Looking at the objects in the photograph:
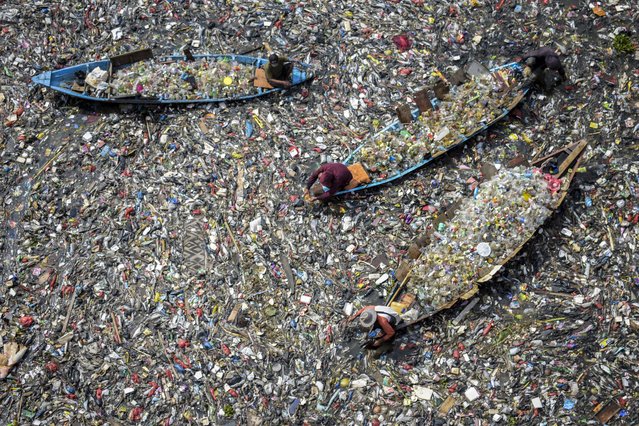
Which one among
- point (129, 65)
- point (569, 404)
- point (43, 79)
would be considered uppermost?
point (129, 65)

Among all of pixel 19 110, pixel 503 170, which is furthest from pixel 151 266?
pixel 503 170

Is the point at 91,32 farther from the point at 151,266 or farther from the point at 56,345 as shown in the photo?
the point at 56,345

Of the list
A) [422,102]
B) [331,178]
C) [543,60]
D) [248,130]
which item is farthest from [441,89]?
[248,130]

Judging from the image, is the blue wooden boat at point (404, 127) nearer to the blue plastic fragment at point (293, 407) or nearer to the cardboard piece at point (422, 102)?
the cardboard piece at point (422, 102)

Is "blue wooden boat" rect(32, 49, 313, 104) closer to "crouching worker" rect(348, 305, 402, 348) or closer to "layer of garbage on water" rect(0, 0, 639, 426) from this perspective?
"layer of garbage on water" rect(0, 0, 639, 426)

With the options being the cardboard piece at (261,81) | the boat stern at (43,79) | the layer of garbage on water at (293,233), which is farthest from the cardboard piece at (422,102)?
the boat stern at (43,79)

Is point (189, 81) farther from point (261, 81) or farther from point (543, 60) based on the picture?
point (543, 60)
